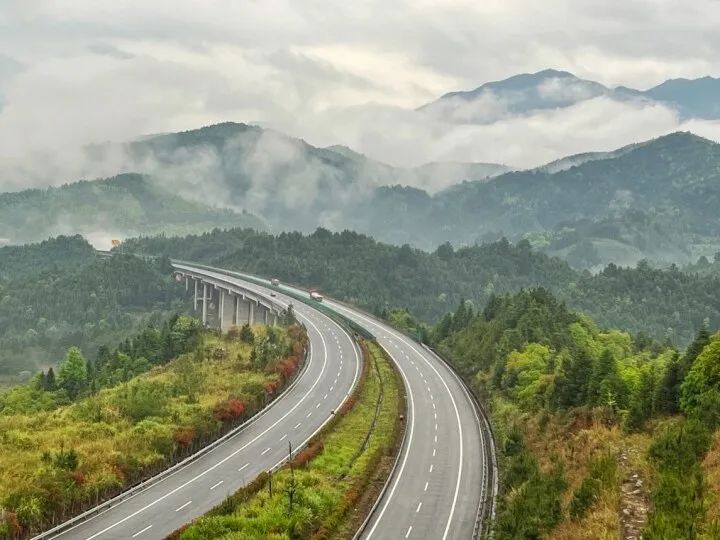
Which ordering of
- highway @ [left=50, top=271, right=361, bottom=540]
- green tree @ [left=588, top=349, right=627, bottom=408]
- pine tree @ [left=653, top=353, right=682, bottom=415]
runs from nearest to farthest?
highway @ [left=50, top=271, right=361, bottom=540] → pine tree @ [left=653, top=353, right=682, bottom=415] → green tree @ [left=588, top=349, right=627, bottom=408]

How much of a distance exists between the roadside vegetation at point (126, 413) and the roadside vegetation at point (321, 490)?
1065 centimetres

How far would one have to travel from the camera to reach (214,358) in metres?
111

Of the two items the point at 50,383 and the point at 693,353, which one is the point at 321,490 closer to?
the point at 693,353

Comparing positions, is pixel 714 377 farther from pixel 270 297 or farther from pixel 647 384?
pixel 270 297

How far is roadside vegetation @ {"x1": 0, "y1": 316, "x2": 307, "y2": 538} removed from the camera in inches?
2190

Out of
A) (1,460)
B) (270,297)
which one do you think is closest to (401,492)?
(1,460)

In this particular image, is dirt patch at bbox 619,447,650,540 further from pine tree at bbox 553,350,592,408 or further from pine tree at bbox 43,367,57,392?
pine tree at bbox 43,367,57,392

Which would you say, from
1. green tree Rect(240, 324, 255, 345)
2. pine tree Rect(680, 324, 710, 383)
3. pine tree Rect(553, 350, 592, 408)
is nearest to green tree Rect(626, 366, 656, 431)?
pine tree Rect(680, 324, 710, 383)

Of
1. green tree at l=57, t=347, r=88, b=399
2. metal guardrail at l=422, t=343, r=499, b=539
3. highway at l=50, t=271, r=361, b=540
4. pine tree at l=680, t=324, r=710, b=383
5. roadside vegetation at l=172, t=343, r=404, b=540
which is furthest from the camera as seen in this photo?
green tree at l=57, t=347, r=88, b=399

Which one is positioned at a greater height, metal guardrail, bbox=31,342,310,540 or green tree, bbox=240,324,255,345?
green tree, bbox=240,324,255,345

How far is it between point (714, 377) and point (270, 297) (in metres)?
140

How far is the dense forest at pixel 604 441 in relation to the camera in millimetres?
41094

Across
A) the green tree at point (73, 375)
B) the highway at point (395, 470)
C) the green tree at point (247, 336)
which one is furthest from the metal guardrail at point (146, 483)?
the green tree at point (73, 375)

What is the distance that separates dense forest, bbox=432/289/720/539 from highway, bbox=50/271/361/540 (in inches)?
800
